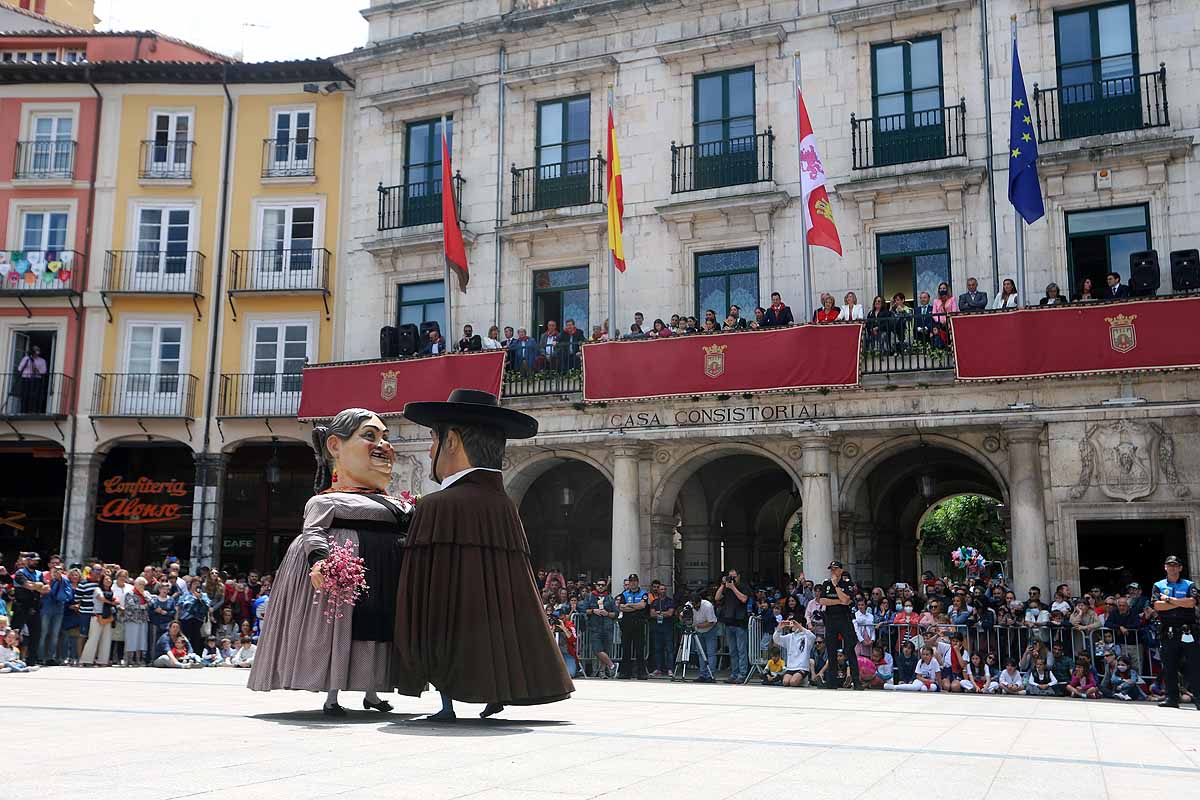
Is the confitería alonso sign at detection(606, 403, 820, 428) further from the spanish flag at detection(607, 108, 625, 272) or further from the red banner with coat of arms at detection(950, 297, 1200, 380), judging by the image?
the spanish flag at detection(607, 108, 625, 272)

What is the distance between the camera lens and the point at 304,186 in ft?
85.3

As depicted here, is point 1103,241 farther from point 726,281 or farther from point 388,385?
point 388,385

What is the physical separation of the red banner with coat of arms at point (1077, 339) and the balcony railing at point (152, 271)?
55.9ft

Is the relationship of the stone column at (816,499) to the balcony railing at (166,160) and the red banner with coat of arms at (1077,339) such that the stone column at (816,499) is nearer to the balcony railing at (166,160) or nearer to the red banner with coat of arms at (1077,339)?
the red banner with coat of arms at (1077,339)

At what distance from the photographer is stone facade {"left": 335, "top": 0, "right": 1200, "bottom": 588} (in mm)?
17391

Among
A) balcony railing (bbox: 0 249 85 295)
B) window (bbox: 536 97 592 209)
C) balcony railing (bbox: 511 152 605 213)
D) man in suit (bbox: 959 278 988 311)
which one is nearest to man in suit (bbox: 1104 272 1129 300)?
man in suit (bbox: 959 278 988 311)

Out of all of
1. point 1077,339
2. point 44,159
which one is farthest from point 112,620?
point 1077,339

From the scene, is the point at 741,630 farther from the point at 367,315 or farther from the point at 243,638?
the point at 367,315

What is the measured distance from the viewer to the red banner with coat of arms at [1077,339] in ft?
53.6

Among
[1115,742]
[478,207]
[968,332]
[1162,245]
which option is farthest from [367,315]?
[1115,742]

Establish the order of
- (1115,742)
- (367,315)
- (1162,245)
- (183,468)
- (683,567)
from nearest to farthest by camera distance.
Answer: (1115,742), (1162,245), (683,567), (367,315), (183,468)

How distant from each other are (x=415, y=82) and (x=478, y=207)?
3.50 metres

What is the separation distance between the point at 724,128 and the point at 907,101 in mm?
3490

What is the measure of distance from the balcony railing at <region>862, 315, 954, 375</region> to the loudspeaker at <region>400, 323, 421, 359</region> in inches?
358
